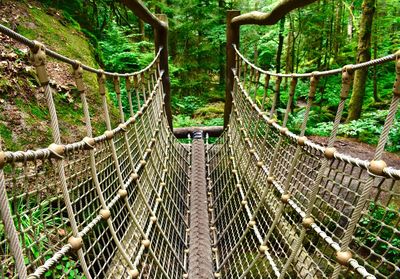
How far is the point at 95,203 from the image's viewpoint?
2.05 metres

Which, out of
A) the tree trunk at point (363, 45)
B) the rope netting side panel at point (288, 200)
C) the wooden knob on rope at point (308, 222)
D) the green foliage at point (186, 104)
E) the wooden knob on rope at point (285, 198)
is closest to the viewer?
the rope netting side panel at point (288, 200)

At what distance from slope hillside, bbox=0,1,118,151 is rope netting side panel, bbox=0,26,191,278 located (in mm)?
219

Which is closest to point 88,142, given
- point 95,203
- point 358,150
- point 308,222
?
point 308,222

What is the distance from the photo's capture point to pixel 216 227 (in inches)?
85.1

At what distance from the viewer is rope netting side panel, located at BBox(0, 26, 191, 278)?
77 cm

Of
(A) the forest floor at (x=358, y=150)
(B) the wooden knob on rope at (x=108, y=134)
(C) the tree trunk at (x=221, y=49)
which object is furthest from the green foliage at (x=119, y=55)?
(B) the wooden knob on rope at (x=108, y=134)

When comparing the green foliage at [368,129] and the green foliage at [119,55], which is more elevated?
the green foliage at [119,55]

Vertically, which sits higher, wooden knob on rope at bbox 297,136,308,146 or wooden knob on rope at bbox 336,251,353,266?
wooden knob on rope at bbox 297,136,308,146

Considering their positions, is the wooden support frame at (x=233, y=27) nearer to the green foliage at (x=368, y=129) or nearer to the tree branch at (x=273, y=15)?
the tree branch at (x=273, y=15)

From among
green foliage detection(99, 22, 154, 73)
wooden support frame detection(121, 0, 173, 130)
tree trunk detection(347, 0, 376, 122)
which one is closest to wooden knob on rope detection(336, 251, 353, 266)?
wooden support frame detection(121, 0, 173, 130)

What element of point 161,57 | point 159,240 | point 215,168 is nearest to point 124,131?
point 159,240

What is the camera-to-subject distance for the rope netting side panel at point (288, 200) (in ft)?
2.80

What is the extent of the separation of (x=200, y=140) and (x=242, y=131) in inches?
38.6

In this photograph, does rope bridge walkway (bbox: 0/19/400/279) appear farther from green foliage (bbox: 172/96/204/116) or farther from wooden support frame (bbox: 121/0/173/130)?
green foliage (bbox: 172/96/204/116)
